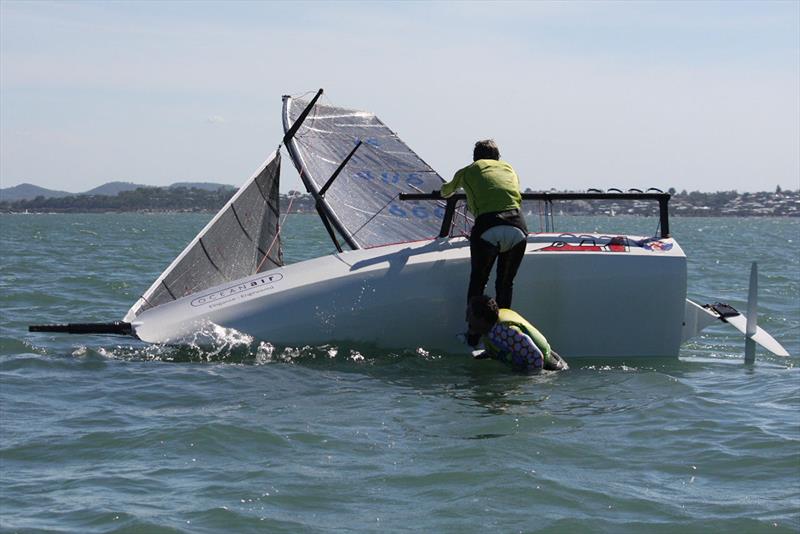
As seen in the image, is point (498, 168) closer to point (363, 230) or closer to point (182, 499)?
point (363, 230)

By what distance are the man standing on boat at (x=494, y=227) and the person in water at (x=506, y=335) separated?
0.23 meters

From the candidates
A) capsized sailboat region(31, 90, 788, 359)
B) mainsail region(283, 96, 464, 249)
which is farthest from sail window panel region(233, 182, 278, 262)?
capsized sailboat region(31, 90, 788, 359)

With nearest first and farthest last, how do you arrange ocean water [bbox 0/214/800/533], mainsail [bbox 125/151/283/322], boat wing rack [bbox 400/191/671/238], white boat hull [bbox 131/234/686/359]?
ocean water [bbox 0/214/800/533] → white boat hull [bbox 131/234/686/359] → boat wing rack [bbox 400/191/671/238] → mainsail [bbox 125/151/283/322]

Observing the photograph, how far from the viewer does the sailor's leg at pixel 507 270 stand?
7926 mm

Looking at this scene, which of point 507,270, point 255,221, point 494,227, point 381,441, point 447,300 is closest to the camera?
point 381,441

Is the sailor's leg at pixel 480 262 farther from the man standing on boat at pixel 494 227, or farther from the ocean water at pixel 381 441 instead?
the ocean water at pixel 381 441

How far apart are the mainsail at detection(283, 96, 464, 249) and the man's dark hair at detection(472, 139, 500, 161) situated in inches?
80.1

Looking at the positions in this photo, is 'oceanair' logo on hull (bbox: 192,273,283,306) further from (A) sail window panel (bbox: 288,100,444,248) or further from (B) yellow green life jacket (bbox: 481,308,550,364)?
(B) yellow green life jacket (bbox: 481,308,550,364)

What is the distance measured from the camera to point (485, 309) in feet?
24.7

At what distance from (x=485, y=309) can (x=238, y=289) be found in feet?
6.90

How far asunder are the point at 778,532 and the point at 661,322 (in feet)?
12.5

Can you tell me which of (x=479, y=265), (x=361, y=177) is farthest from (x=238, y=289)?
(x=361, y=177)

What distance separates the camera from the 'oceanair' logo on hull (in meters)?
8.52

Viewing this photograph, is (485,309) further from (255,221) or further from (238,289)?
(255,221)
